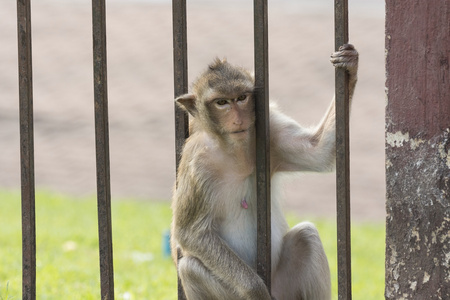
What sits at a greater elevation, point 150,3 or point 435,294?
point 150,3

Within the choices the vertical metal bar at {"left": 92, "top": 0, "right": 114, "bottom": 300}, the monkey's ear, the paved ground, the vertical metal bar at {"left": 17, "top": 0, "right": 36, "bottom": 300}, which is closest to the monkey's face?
the monkey's ear

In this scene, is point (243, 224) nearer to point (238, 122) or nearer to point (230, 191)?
point (230, 191)

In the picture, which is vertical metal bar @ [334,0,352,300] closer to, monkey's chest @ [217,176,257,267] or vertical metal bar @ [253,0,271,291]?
vertical metal bar @ [253,0,271,291]

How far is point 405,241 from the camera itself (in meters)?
2.90

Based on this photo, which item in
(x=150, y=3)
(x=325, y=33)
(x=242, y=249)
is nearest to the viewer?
(x=242, y=249)

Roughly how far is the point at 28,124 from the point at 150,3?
1872cm

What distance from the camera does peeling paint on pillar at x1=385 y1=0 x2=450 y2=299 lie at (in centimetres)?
277

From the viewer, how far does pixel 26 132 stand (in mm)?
3658

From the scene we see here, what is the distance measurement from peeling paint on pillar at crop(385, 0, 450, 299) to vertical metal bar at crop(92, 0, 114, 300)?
1327 millimetres

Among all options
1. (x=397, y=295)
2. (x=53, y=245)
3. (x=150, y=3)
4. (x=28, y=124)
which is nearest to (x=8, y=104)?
(x=150, y=3)

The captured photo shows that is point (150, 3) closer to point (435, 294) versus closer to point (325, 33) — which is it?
point (325, 33)

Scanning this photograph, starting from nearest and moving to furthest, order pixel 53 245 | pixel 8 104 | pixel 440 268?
pixel 440 268 < pixel 53 245 < pixel 8 104

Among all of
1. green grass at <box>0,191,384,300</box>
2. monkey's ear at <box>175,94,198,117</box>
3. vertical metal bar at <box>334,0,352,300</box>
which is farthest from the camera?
green grass at <box>0,191,384,300</box>

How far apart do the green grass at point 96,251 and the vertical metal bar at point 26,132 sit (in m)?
0.86
